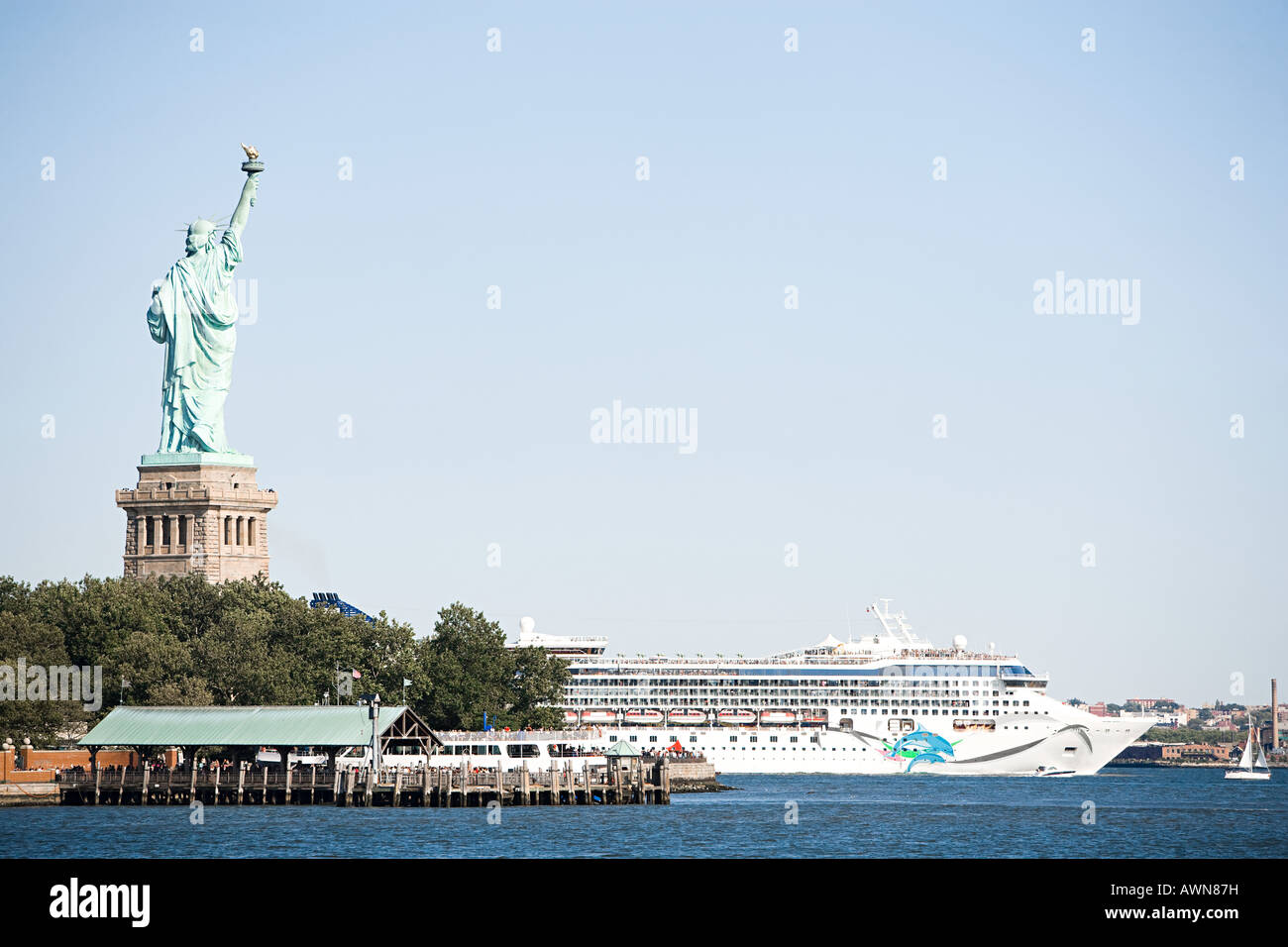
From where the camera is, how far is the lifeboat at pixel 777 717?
143 meters

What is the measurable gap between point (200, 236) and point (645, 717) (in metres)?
53.4

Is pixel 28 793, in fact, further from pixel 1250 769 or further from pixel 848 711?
pixel 1250 769

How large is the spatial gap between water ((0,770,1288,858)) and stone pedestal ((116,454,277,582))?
3685 cm

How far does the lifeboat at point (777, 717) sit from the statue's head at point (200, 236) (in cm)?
5704

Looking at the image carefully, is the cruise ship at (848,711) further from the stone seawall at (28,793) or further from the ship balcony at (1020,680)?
the stone seawall at (28,793)

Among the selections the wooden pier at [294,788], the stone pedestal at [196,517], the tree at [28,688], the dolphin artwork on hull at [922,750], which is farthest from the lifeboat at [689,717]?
the tree at [28,688]

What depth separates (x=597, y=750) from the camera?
10675 centimetres

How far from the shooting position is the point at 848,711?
142750mm

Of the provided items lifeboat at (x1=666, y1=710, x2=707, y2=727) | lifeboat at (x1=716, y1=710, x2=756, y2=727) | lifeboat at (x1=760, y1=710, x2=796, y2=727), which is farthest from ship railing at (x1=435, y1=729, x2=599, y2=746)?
lifeboat at (x1=760, y1=710, x2=796, y2=727)

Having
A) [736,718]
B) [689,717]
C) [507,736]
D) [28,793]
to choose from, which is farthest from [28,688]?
[736,718]

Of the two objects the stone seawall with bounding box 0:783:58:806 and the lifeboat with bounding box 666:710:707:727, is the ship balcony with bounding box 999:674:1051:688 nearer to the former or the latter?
the lifeboat with bounding box 666:710:707:727

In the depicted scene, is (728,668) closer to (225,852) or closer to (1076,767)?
(1076,767)
